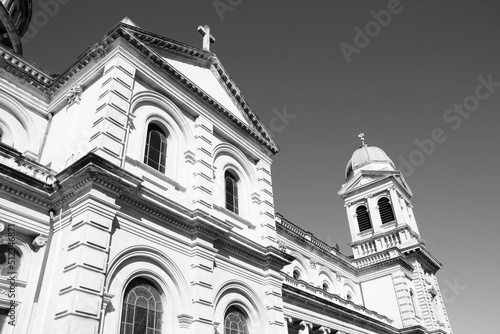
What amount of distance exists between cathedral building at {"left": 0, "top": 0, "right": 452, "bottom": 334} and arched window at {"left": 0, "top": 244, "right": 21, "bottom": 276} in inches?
1.2

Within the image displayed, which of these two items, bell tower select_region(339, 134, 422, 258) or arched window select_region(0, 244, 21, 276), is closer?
arched window select_region(0, 244, 21, 276)

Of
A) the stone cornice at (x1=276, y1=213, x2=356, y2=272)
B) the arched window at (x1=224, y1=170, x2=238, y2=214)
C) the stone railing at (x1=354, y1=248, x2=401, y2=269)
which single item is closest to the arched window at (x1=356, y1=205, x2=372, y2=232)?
the stone railing at (x1=354, y1=248, x2=401, y2=269)

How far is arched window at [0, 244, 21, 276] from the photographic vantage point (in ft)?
40.9

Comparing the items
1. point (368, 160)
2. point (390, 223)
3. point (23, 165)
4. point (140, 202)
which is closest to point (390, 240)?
point (390, 223)

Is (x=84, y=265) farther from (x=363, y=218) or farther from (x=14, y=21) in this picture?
(x=363, y=218)

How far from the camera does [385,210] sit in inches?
1571

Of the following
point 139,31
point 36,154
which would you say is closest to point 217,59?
point 139,31

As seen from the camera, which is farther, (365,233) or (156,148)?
(365,233)

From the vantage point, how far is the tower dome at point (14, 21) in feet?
90.5

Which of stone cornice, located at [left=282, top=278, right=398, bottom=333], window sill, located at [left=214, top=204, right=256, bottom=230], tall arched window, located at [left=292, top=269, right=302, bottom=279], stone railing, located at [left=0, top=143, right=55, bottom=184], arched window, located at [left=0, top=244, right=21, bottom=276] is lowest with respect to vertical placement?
arched window, located at [left=0, top=244, right=21, bottom=276]

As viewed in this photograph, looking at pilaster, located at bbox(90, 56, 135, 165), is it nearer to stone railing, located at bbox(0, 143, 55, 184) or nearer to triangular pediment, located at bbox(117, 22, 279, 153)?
triangular pediment, located at bbox(117, 22, 279, 153)

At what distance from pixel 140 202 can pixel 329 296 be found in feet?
53.2

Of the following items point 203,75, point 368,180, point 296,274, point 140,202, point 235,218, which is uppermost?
point 368,180

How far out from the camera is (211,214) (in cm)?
1719
